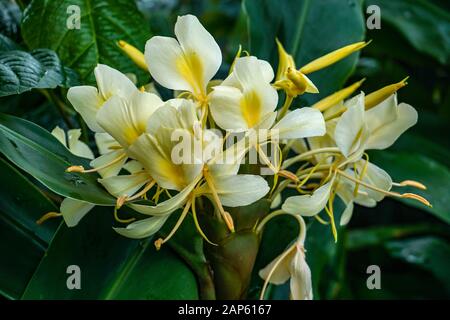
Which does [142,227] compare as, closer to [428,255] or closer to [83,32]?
[83,32]

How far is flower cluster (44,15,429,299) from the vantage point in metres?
0.50

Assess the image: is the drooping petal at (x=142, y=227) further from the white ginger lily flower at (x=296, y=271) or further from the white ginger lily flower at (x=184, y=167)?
the white ginger lily flower at (x=296, y=271)

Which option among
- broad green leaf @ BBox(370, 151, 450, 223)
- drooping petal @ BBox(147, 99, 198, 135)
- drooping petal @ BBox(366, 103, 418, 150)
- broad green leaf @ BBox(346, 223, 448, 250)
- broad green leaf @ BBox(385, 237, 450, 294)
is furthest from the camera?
broad green leaf @ BBox(346, 223, 448, 250)

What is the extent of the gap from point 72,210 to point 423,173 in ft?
1.88

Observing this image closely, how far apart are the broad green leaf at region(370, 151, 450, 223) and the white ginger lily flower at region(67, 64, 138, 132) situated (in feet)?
1.67

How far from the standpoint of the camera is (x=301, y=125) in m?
0.52

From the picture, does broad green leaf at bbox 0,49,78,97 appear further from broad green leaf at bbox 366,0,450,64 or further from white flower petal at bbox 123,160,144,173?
broad green leaf at bbox 366,0,450,64

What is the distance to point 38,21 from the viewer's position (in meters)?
0.69

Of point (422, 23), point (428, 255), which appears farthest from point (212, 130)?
point (422, 23)

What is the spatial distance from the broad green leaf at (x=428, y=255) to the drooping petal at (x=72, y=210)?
2.34ft

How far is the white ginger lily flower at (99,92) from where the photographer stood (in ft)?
1.76

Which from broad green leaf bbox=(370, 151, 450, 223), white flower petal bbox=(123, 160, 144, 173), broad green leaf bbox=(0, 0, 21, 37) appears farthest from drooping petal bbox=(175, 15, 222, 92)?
broad green leaf bbox=(370, 151, 450, 223)

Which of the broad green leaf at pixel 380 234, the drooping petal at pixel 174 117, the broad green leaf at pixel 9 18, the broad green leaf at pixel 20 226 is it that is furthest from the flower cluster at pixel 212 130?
the broad green leaf at pixel 380 234
